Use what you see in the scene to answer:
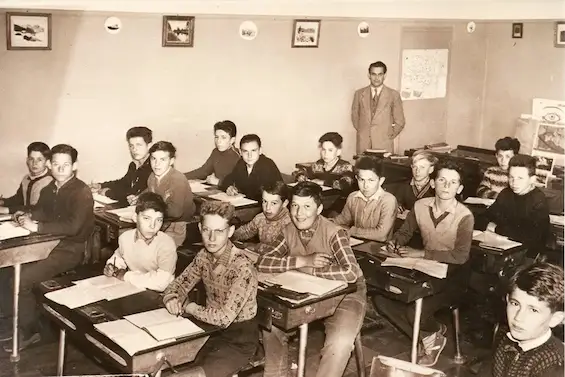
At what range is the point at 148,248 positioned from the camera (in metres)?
2.73

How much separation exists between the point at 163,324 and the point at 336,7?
1.90m

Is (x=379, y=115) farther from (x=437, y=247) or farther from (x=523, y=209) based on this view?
(x=437, y=247)

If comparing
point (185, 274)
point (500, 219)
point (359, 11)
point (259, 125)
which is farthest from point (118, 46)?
point (500, 219)

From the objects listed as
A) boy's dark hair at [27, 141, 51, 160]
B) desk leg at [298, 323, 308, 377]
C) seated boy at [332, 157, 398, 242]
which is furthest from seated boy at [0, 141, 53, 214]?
desk leg at [298, 323, 308, 377]

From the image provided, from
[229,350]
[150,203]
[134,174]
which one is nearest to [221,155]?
[134,174]

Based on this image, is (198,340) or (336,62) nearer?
(198,340)

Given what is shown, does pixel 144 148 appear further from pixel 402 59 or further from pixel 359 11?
pixel 402 59

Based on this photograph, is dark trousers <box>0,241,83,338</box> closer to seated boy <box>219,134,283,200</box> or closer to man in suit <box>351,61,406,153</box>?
seated boy <box>219,134,283,200</box>

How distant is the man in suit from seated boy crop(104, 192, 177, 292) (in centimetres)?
260

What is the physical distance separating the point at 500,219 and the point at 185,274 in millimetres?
1806

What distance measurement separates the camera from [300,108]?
503 cm

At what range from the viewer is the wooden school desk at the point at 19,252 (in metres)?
2.82

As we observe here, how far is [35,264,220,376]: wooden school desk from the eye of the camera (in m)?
1.95

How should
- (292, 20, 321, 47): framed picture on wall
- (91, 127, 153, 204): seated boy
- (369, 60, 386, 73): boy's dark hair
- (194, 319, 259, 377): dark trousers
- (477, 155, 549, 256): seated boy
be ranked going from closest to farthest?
(194, 319, 259, 377): dark trousers < (477, 155, 549, 256): seated boy < (91, 127, 153, 204): seated boy < (369, 60, 386, 73): boy's dark hair < (292, 20, 321, 47): framed picture on wall
